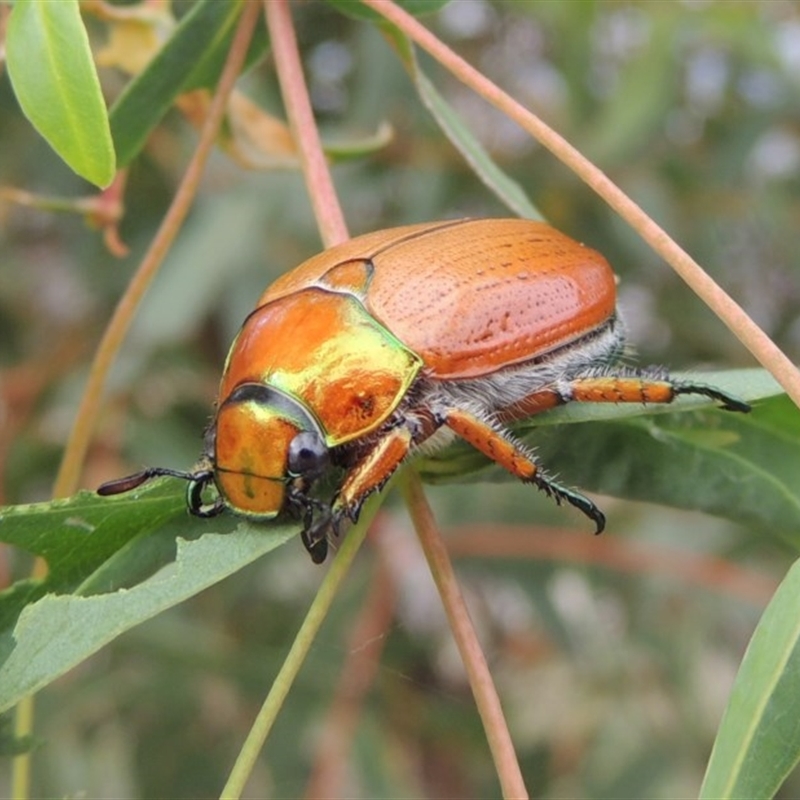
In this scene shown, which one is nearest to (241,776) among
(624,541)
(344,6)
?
(344,6)

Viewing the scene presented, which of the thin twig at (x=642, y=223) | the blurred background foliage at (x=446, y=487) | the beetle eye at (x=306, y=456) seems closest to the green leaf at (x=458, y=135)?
the thin twig at (x=642, y=223)

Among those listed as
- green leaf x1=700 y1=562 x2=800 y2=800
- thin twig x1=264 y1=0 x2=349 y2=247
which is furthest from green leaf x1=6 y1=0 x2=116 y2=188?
green leaf x1=700 y1=562 x2=800 y2=800

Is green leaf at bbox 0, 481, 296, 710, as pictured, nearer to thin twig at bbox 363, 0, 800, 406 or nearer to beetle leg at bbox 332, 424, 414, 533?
beetle leg at bbox 332, 424, 414, 533

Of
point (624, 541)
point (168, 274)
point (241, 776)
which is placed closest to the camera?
point (241, 776)

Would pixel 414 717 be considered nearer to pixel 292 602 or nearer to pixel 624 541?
pixel 292 602

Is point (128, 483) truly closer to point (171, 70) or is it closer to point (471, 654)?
point (471, 654)
